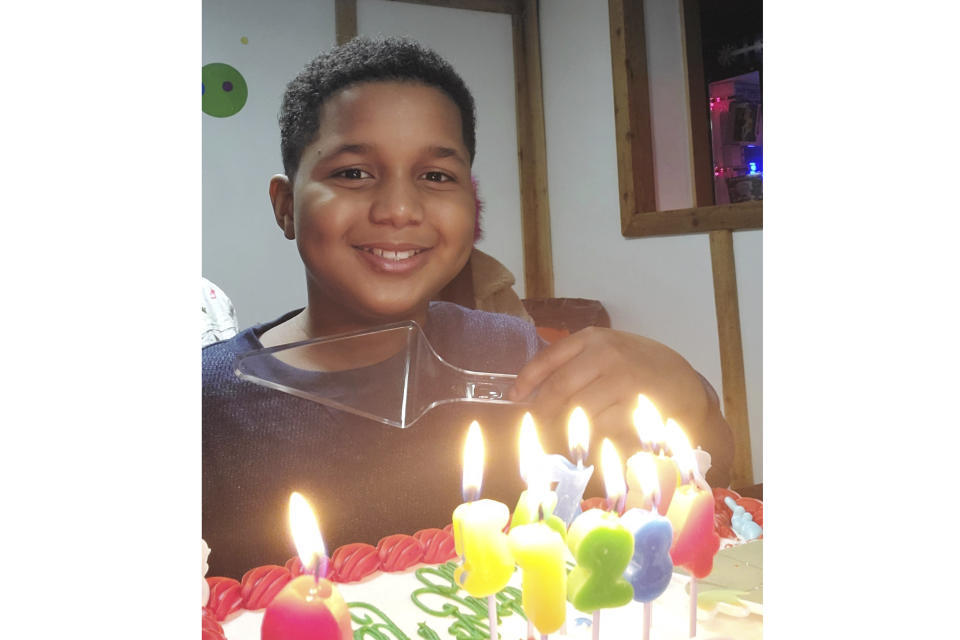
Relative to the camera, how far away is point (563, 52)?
1.13m

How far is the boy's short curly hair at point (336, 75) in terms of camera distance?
38.1 inches

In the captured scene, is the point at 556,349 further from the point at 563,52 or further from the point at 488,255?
the point at 563,52

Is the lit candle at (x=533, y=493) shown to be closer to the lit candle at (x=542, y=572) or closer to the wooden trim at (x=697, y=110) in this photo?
the lit candle at (x=542, y=572)

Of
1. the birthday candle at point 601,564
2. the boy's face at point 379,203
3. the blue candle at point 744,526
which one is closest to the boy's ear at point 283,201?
the boy's face at point 379,203

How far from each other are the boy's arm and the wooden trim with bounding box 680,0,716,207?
23 centimetres

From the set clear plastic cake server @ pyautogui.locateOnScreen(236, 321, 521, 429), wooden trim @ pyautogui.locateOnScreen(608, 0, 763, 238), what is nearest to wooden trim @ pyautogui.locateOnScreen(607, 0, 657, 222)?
wooden trim @ pyautogui.locateOnScreen(608, 0, 763, 238)

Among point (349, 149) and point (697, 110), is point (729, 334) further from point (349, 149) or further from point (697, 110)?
point (349, 149)

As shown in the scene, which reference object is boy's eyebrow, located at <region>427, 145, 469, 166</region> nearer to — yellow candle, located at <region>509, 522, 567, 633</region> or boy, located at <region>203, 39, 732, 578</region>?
boy, located at <region>203, 39, 732, 578</region>

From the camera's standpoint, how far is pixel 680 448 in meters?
1.02

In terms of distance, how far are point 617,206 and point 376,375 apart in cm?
41
